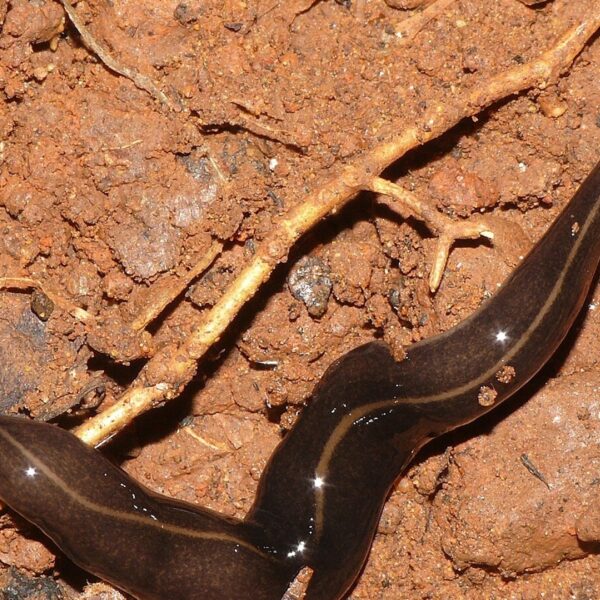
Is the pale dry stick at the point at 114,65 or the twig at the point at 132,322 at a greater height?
the pale dry stick at the point at 114,65

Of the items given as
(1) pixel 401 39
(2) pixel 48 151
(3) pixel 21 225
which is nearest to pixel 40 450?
(3) pixel 21 225

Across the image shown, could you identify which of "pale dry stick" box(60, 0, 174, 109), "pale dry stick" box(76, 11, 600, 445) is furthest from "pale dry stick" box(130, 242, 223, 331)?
"pale dry stick" box(60, 0, 174, 109)

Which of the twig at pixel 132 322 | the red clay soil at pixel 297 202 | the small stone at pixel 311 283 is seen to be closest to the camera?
the twig at pixel 132 322

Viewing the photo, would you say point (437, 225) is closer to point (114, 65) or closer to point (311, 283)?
point (311, 283)

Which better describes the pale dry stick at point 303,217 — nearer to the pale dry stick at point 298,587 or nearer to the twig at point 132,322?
the twig at point 132,322

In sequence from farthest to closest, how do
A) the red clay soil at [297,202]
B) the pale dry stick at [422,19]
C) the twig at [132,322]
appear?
the pale dry stick at [422,19], the red clay soil at [297,202], the twig at [132,322]

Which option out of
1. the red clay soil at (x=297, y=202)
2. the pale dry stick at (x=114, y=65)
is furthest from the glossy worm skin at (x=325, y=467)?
the pale dry stick at (x=114, y=65)

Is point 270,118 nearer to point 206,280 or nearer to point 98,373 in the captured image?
point 206,280
